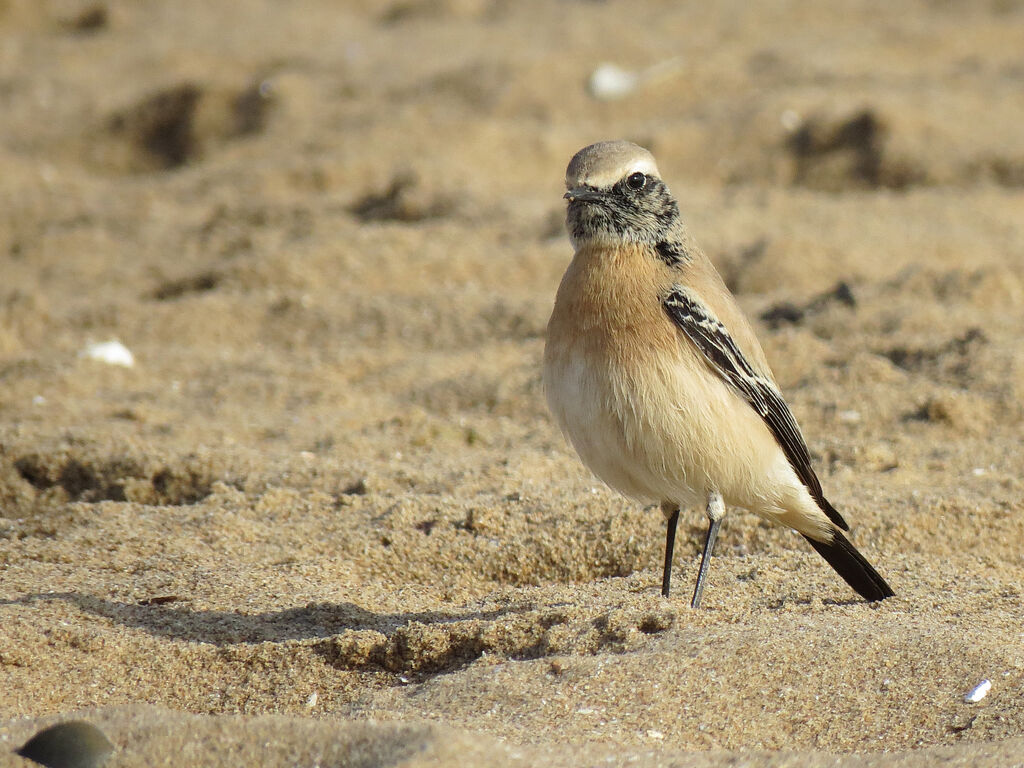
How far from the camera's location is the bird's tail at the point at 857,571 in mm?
5094

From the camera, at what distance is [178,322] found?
8.88 metres

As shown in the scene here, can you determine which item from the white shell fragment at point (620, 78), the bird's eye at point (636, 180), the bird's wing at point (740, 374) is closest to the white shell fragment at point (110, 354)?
the bird's eye at point (636, 180)

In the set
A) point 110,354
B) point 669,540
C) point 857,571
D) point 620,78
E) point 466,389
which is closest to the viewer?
point 857,571

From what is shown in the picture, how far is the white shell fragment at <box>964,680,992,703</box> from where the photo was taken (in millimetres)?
4113

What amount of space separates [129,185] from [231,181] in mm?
1155

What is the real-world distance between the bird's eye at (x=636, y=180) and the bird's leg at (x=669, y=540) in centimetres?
125

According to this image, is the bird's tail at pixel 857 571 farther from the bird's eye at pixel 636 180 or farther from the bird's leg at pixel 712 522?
the bird's eye at pixel 636 180

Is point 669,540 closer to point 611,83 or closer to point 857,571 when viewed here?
point 857,571

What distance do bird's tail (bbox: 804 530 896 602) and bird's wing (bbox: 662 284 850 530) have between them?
100 millimetres

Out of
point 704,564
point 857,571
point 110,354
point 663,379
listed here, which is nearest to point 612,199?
point 663,379

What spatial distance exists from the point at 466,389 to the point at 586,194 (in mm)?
2713

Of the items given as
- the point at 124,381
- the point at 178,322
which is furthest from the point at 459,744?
the point at 178,322

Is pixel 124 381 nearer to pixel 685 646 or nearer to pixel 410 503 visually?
pixel 410 503

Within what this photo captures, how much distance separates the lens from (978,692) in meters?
4.13
